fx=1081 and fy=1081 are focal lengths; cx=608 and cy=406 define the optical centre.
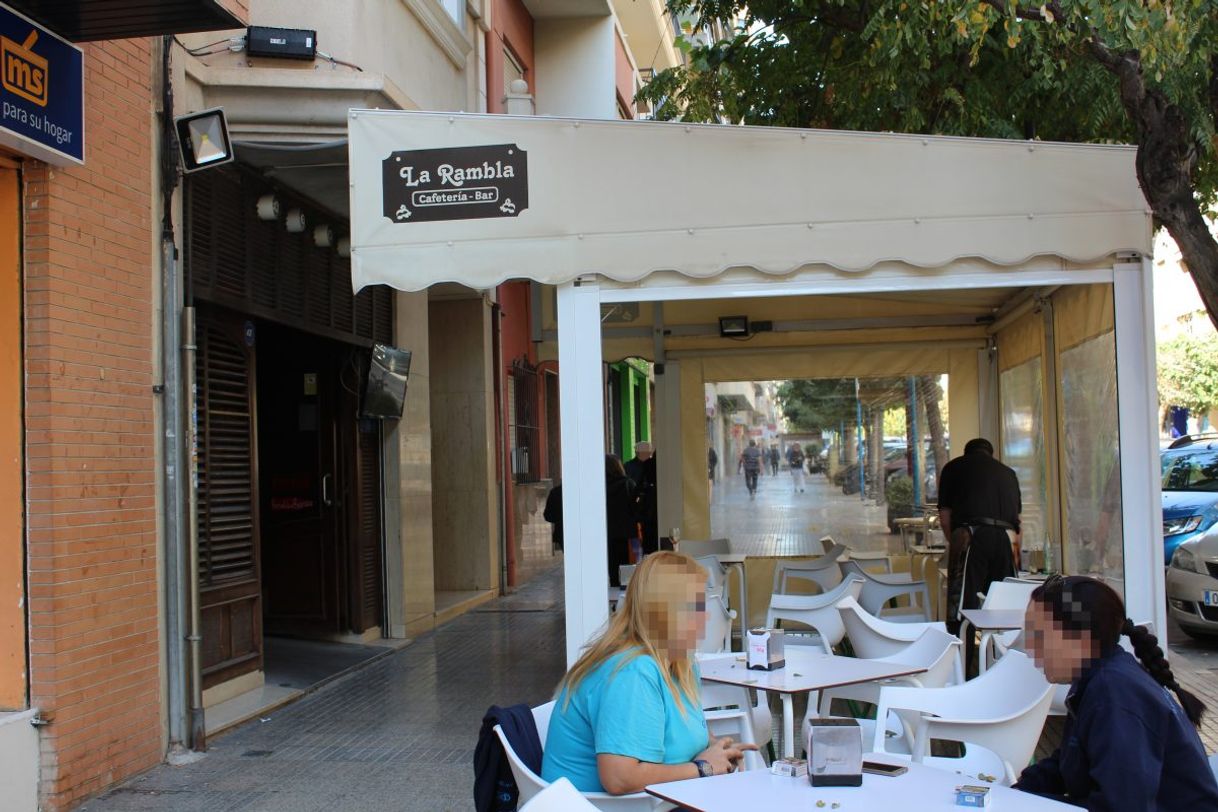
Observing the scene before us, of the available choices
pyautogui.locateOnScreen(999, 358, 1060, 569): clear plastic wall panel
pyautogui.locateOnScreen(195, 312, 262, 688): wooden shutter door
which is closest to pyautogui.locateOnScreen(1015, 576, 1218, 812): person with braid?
pyautogui.locateOnScreen(999, 358, 1060, 569): clear plastic wall panel

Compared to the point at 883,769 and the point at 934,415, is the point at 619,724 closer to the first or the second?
the point at 883,769

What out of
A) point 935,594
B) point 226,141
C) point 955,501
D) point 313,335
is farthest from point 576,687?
point 935,594

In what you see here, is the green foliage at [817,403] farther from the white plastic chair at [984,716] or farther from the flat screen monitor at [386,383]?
the white plastic chair at [984,716]

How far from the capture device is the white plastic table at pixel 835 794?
289 centimetres

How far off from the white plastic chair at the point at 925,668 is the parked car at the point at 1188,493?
5507 millimetres

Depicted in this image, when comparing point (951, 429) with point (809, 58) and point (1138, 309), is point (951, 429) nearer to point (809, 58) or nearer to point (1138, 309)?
point (809, 58)

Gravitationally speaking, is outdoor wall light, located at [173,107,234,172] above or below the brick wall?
above

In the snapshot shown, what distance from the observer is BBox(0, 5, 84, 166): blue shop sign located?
5004 millimetres

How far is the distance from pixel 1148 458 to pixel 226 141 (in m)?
5.44

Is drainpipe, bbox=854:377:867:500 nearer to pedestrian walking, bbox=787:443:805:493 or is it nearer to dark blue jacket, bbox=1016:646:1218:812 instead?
pedestrian walking, bbox=787:443:805:493

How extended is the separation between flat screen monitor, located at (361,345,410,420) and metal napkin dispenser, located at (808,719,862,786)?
24.0 feet

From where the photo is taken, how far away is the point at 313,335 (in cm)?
916

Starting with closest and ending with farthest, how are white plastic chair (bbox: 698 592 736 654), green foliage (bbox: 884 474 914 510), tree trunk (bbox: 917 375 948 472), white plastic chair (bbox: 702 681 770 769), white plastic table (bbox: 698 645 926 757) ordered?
white plastic chair (bbox: 702 681 770 769)
white plastic table (bbox: 698 645 926 757)
white plastic chair (bbox: 698 592 736 654)
tree trunk (bbox: 917 375 948 472)
green foliage (bbox: 884 474 914 510)

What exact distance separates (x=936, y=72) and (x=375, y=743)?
7061 mm
